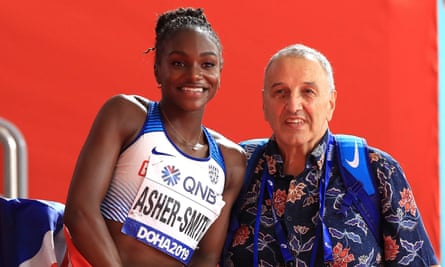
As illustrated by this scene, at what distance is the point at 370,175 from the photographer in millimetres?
2143

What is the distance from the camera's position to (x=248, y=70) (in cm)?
325

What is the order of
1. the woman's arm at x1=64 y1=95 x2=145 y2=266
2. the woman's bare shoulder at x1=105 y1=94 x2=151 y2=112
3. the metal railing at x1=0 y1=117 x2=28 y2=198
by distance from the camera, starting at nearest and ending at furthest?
the woman's arm at x1=64 y1=95 x2=145 y2=266 < the woman's bare shoulder at x1=105 y1=94 x2=151 y2=112 < the metal railing at x1=0 y1=117 x2=28 y2=198

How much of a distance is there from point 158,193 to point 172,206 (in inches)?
1.9

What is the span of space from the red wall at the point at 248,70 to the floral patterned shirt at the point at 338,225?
3.61 ft

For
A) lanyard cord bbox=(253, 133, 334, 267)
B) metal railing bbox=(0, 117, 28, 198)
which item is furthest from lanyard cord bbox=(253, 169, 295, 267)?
metal railing bbox=(0, 117, 28, 198)

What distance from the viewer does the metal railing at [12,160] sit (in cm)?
249

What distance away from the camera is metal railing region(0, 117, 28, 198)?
2.49 meters

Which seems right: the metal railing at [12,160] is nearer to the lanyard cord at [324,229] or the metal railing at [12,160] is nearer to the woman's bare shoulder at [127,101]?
the woman's bare shoulder at [127,101]

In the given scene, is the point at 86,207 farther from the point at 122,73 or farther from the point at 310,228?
the point at 122,73

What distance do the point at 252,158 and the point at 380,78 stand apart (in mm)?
1186

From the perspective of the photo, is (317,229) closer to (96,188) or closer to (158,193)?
(158,193)

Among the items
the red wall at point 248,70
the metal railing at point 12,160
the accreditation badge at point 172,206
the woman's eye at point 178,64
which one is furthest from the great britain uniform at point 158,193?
the red wall at point 248,70

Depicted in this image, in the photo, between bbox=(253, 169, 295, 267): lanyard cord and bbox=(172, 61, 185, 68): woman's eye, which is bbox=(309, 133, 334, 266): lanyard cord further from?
bbox=(172, 61, 185, 68): woman's eye

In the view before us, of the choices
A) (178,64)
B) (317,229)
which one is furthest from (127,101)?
(317,229)
